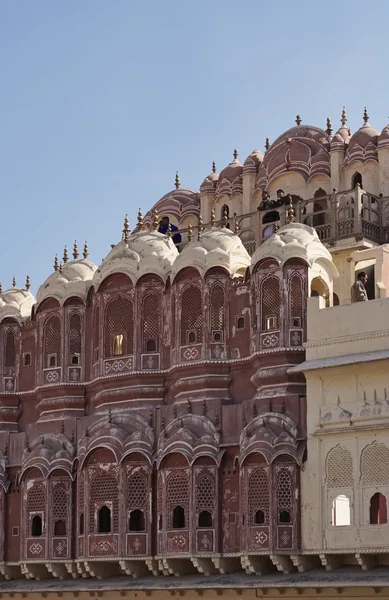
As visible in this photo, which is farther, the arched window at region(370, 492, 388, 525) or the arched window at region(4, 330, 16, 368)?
the arched window at region(4, 330, 16, 368)

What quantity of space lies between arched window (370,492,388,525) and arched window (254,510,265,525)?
2311 millimetres

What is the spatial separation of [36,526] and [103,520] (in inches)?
79.4

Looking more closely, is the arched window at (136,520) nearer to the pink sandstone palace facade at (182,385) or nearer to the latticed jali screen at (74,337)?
the pink sandstone palace facade at (182,385)

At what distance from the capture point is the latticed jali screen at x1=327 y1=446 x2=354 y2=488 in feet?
87.4

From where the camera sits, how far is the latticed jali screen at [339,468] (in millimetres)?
26641

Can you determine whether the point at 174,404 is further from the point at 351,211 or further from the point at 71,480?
the point at 351,211

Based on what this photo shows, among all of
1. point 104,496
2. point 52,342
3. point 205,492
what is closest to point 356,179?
point 52,342

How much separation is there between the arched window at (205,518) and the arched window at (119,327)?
4.24 meters

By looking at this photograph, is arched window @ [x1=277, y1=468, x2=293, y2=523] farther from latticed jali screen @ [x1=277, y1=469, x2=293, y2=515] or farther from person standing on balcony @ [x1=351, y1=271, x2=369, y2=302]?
person standing on balcony @ [x1=351, y1=271, x2=369, y2=302]

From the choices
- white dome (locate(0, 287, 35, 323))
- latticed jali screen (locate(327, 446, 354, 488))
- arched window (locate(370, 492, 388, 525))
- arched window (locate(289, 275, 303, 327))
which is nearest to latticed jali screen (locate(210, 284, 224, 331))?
arched window (locate(289, 275, 303, 327))

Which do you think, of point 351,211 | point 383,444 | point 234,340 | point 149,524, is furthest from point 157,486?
point 351,211

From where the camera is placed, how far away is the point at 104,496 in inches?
1182

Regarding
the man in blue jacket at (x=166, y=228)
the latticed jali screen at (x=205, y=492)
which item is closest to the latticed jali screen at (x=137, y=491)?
A: the latticed jali screen at (x=205, y=492)

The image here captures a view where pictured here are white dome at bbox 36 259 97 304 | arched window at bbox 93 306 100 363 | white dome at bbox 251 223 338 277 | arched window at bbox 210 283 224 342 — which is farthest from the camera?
white dome at bbox 36 259 97 304
